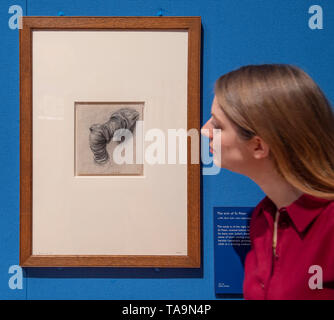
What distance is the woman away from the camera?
0.48 metres

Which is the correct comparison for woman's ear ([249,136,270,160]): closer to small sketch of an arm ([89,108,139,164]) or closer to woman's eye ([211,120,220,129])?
woman's eye ([211,120,220,129])

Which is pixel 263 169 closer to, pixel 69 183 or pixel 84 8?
pixel 69 183

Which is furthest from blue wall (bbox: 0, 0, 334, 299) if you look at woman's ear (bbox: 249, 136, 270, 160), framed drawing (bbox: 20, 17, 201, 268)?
woman's ear (bbox: 249, 136, 270, 160)

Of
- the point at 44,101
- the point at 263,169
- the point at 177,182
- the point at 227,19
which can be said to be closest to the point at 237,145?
the point at 263,169

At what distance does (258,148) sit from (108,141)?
0.31m

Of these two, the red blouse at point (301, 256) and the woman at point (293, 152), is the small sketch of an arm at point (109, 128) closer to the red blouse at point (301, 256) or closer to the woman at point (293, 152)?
the woman at point (293, 152)

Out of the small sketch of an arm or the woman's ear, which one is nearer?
the woman's ear

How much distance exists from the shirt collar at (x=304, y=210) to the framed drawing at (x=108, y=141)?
21cm

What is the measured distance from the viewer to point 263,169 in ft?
1.74

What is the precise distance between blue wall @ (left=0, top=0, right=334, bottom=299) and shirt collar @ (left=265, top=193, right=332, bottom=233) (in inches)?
6.3

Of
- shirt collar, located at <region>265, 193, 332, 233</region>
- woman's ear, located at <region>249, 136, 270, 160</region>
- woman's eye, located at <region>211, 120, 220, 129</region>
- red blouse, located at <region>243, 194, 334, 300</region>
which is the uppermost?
woman's eye, located at <region>211, 120, 220, 129</region>

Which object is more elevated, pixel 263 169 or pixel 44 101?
pixel 44 101

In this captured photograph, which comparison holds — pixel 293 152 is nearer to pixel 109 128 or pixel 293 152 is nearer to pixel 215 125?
pixel 215 125
